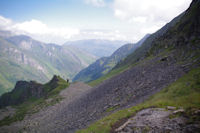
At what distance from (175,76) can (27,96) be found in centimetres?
17166

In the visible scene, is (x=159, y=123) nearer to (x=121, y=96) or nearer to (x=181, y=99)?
(x=181, y=99)

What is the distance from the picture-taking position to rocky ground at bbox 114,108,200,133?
13281mm

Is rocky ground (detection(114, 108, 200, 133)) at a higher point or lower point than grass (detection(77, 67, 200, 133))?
lower

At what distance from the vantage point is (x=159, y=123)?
1529cm

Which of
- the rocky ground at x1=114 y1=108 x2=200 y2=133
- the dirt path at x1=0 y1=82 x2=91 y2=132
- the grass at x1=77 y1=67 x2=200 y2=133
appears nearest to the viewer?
the rocky ground at x1=114 y1=108 x2=200 y2=133

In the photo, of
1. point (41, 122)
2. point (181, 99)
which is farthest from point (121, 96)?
point (41, 122)

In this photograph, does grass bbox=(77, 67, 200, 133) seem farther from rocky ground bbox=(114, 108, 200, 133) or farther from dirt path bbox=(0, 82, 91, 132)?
dirt path bbox=(0, 82, 91, 132)

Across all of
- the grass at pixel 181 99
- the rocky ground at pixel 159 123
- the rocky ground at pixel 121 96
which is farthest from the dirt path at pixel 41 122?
the rocky ground at pixel 159 123

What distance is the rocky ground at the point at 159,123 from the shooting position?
13.3 metres

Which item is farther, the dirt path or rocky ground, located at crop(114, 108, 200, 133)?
the dirt path

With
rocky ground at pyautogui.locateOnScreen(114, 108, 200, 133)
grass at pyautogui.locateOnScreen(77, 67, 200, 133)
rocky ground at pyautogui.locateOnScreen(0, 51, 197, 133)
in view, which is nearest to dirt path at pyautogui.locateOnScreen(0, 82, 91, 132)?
rocky ground at pyautogui.locateOnScreen(0, 51, 197, 133)

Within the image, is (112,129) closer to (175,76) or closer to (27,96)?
(175,76)

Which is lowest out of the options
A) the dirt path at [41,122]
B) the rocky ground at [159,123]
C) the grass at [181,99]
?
the dirt path at [41,122]

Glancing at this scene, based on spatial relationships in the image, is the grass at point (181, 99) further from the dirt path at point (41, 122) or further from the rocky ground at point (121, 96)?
the dirt path at point (41, 122)
